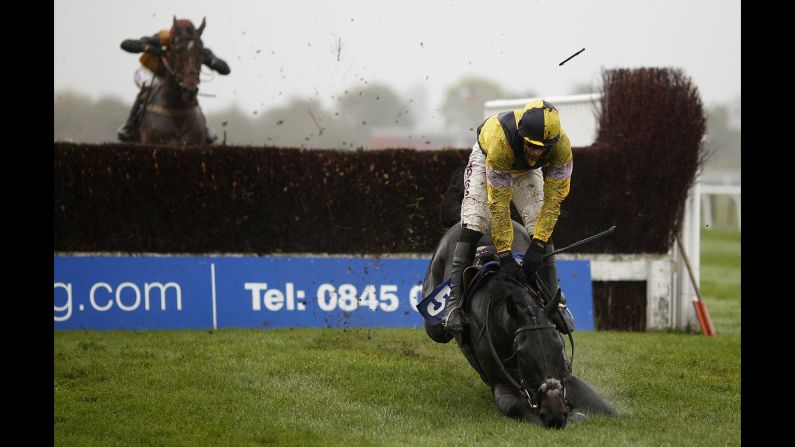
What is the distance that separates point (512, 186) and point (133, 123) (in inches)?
330

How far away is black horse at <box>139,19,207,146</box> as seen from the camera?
13219 mm

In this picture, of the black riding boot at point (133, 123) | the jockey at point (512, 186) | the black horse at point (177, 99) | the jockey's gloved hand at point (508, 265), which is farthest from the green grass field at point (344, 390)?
the black riding boot at point (133, 123)

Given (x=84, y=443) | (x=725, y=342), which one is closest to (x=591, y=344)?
(x=725, y=342)

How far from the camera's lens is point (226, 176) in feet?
38.8

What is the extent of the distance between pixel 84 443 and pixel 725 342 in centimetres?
767

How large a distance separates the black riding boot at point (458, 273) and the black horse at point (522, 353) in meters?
0.08

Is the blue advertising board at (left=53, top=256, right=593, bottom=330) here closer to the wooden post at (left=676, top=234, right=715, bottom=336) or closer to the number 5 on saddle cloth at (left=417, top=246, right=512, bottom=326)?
the wooden post at (left=676, top=234, right=715, bottom=336)

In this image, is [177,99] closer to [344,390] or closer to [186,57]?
[186,57]

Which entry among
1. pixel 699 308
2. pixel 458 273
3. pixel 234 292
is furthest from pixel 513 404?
pixel 699 308

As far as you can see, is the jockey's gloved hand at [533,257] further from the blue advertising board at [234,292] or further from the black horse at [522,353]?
the blue advertising board at [234,292]

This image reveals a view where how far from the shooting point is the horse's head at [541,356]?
595 centimetres

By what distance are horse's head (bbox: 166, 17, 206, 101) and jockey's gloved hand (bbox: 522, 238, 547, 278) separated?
7.77 metres

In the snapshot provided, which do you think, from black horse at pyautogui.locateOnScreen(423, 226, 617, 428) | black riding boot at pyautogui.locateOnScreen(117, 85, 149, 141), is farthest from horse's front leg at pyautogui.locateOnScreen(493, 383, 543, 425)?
black riding boot at pyautogui.locateOnScreen(117, 85, 149, 141)

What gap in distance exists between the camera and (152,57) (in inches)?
563
